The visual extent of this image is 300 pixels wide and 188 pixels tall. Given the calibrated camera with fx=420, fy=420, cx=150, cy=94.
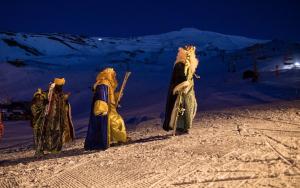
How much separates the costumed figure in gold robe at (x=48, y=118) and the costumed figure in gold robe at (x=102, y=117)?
3.01 ft

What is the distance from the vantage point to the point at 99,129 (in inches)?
327

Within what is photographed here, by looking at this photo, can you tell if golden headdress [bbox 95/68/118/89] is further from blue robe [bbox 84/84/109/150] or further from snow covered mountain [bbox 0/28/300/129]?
snow covered mountain [bbox 0/28/300/129]

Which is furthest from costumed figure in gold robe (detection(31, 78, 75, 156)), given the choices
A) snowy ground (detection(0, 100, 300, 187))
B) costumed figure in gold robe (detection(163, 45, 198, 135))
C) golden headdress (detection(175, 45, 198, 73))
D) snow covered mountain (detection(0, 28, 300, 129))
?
snow covered mountain (detection(0, 28, 300, 129))

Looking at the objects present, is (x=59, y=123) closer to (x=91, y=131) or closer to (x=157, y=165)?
(x=91, y=131)

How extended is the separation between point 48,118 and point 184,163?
365 centimetres

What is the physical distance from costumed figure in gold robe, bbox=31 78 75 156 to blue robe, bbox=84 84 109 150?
38.2 inches

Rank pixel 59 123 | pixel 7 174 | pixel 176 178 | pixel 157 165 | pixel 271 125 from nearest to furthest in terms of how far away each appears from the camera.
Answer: pixel 176 178 → pixel 157 165 → pixel 7 174 → pixel 59 123 → pixel 271 125

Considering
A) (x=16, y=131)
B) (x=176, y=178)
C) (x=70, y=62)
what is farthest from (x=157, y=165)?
(x=70, y=62)

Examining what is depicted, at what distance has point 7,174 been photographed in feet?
22.8

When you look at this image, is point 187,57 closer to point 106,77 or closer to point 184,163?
point 106,77

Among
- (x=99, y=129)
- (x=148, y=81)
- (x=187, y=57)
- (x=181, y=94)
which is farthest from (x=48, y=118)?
(x=148, y=81)

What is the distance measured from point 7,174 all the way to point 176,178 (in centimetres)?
299

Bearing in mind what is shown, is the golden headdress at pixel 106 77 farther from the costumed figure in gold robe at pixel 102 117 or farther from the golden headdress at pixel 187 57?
the golden headdress at pixel 187 57

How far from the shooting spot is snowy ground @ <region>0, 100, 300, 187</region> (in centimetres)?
555
